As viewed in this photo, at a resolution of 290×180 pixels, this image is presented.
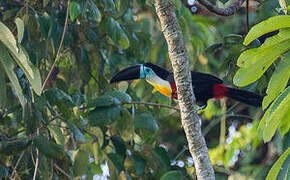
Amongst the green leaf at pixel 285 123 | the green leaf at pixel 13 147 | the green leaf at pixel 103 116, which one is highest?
the green leaf at pixel 285 123

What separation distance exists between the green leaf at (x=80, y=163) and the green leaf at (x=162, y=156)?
0.37m

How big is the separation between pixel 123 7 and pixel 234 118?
106 centimetres

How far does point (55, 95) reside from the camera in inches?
95.7

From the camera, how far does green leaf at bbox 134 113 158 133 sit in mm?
2443

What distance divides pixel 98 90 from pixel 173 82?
0.46 m

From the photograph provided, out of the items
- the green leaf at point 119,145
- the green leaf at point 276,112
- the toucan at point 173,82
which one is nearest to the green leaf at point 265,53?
the green leaf at point 276,112

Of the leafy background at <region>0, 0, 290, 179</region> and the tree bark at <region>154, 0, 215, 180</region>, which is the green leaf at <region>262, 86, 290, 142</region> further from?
the tree bark at <region>154, 0, 215, 180</region>

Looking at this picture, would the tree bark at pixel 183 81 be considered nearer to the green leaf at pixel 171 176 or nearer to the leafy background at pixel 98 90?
the leafy background at pixel 98 90

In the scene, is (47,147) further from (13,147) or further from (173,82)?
(173,82)

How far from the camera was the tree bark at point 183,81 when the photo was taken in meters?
1.76

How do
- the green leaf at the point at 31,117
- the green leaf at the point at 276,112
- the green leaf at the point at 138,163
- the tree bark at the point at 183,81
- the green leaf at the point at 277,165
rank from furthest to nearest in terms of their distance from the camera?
the green leaf at the point at 138,163
the green leaf at the point at 31,117
the tree bark at the point at 183,81
the green leaf at the point at 277,165
the green leaf at the point at 276,112

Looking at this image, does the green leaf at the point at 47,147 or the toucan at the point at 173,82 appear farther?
the toucan at the point at 173,82

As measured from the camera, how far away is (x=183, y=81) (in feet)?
5.91

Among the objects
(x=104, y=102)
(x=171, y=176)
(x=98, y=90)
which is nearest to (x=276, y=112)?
(x=171, y=176)
